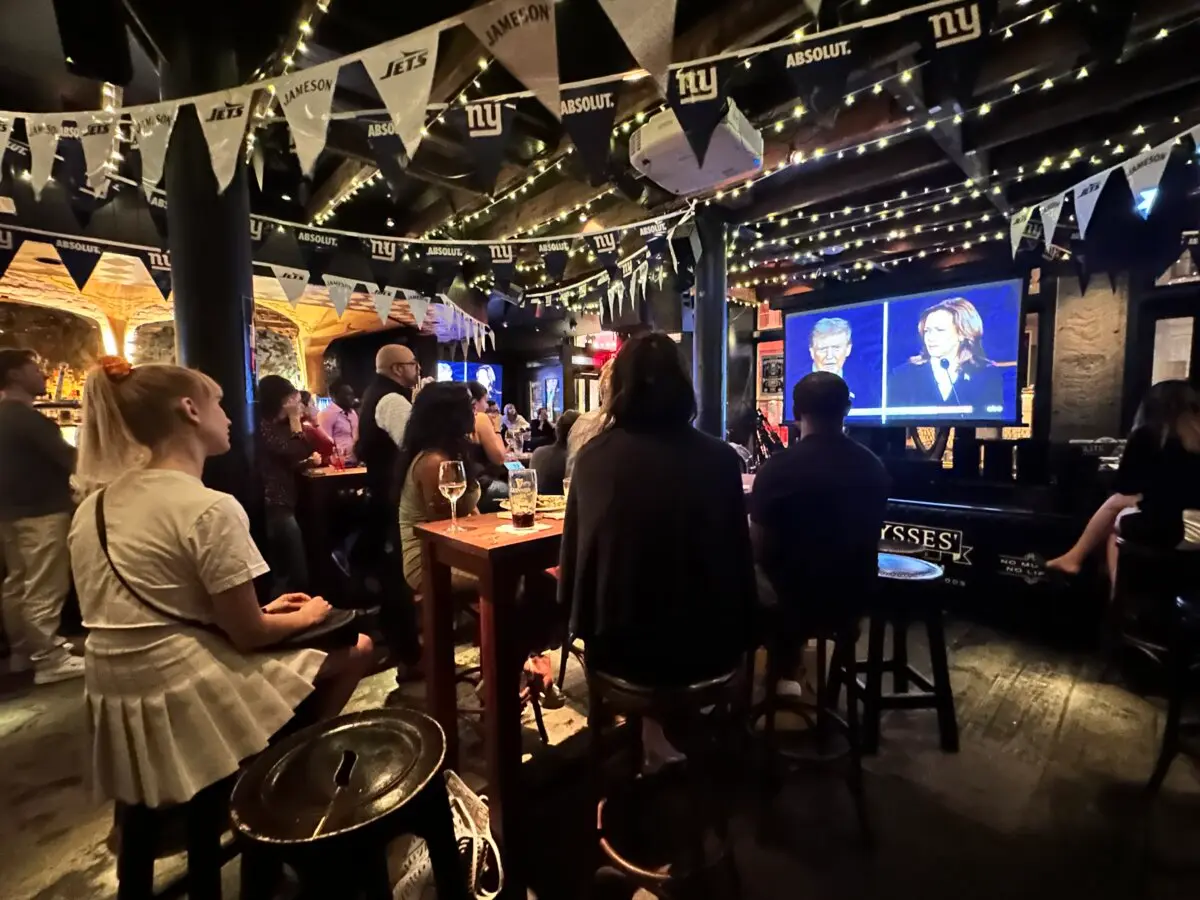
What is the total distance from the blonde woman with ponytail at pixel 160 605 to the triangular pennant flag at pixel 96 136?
7.44 ft

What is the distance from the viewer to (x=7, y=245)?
429 cm

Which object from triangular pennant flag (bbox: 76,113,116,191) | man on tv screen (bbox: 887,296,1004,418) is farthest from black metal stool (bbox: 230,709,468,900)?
man on tv screen (bbox: 887,296,1004,418)

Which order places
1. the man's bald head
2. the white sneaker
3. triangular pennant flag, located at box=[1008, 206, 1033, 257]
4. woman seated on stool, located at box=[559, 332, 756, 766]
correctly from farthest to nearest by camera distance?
triangular pennant flag, located at box=[1008, 206, 1033, 257] → the man's bald head → the white sneaker → woman seated on stool, located at box=[559, 332, 756, 766]

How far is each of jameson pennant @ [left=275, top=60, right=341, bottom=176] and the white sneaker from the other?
3.17 metres

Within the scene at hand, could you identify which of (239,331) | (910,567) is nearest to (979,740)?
(910,567)

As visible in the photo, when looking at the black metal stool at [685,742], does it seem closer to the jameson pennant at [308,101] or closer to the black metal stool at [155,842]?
the black metal stool at [155,842]

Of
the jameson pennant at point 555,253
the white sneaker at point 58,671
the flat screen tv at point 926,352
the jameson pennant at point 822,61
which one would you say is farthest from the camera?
the jameson pennant at point 555,253

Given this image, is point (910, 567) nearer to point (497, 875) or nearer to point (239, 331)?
point (497, 875)

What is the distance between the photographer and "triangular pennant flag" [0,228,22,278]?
426cm

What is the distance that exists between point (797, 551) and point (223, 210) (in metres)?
3.03

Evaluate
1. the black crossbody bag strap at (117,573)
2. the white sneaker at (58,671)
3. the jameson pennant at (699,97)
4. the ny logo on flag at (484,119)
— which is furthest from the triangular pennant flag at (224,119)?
the white sneaker at (58,671)

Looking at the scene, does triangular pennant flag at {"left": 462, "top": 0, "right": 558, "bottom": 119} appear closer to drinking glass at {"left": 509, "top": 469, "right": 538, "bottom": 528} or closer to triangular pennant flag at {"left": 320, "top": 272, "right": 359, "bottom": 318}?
drinking glass at {"left": 509, "top": 469, "right": 538, "bottom": 528}

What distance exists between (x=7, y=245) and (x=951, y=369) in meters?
7.19

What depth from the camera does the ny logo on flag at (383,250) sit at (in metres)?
4.80
